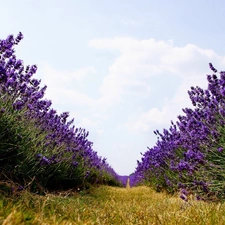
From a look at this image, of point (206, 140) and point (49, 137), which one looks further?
point (49, 137)

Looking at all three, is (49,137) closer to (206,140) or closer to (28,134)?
(28,134)

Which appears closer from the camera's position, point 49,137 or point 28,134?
point 28,134

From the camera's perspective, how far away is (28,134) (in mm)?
4270

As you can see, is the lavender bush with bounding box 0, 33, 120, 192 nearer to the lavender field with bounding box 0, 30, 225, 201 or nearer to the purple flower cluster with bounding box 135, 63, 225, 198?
the lavender field with bounding box 0, 30, 225, 201

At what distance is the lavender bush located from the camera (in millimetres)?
3951

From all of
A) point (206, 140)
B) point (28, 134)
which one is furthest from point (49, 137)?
point (206, 140)

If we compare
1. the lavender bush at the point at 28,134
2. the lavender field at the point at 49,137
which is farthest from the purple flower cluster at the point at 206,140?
the lavender bush at the point at 28,134

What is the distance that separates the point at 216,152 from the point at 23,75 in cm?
241

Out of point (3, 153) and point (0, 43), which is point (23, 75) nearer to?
point (0, 43)

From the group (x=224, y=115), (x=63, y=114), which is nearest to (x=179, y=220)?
(x=224, y=115)

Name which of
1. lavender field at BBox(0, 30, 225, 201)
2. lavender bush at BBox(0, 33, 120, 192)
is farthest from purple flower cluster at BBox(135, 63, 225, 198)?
lavender bush at BBox(0, 33, 120, 192)

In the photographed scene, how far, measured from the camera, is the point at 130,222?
240 cm

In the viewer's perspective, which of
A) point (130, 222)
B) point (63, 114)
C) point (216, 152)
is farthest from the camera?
point (63, 114)

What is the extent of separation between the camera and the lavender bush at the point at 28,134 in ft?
13.0
